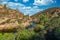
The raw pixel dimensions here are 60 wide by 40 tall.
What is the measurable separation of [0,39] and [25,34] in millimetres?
2378

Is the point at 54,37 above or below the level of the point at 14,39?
above

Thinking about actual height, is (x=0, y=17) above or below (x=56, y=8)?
below

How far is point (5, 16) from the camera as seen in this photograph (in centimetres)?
4844

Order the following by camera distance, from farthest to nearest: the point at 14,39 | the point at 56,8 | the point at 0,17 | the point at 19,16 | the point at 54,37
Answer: the point at 19,16 → the point at 0,17 → the point at 56,8 → the point at 14,39 → the point at 54,37

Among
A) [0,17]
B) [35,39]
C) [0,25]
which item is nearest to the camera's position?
[35,39]

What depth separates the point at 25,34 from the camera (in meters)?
17.8

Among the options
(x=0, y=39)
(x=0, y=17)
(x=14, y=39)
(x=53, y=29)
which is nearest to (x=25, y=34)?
(x=14, y=39)

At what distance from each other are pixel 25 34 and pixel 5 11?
32.0m

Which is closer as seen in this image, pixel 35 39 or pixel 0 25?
pixel 35 39

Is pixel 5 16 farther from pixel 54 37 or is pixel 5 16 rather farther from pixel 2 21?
pixel 54 37

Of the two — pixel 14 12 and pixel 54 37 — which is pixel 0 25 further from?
pixel 54 37

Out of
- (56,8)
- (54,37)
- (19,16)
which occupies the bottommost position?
(19,16)

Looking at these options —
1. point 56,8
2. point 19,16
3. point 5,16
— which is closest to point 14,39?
point 56,8

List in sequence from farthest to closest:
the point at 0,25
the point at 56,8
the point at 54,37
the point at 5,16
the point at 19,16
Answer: the point at 19,16 < the point at 5,16 < the point at 0,25 < the point at 56,8 < the point at 54,37
